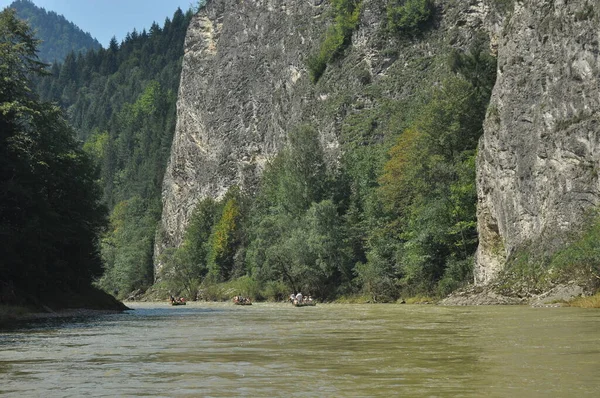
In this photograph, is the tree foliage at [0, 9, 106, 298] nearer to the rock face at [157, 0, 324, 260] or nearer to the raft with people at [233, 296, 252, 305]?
the raft with people at [233, 296, 252, 305]

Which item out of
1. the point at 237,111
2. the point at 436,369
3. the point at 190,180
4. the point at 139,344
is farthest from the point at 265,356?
the point at 190,180

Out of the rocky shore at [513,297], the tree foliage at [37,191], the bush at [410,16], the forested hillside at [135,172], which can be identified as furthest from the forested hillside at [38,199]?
the forested hillside at [135,172]

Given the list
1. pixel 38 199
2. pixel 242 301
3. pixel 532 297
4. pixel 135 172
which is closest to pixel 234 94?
pixel 242 301

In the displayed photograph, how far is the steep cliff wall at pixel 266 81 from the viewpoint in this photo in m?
84.1

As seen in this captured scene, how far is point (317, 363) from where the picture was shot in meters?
14.6

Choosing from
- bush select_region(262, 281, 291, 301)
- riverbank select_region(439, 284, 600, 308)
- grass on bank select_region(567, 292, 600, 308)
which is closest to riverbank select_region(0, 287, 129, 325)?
riverbank select_region(439, 284, 600, 308)

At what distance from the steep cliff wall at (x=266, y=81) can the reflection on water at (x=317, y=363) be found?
59.1 metres

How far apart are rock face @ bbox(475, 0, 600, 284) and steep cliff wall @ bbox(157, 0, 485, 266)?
2564cm

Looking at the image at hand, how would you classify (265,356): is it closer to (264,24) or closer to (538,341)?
(538,341)

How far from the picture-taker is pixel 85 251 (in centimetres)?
4766

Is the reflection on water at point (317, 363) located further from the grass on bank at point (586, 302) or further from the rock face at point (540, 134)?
the rock face at point (540, 134)

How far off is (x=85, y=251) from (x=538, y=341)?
114ft

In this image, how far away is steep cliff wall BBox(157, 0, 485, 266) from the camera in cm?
8406

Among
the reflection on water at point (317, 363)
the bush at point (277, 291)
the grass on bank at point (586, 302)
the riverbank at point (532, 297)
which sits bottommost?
the reflection on water at point (317, 363)
